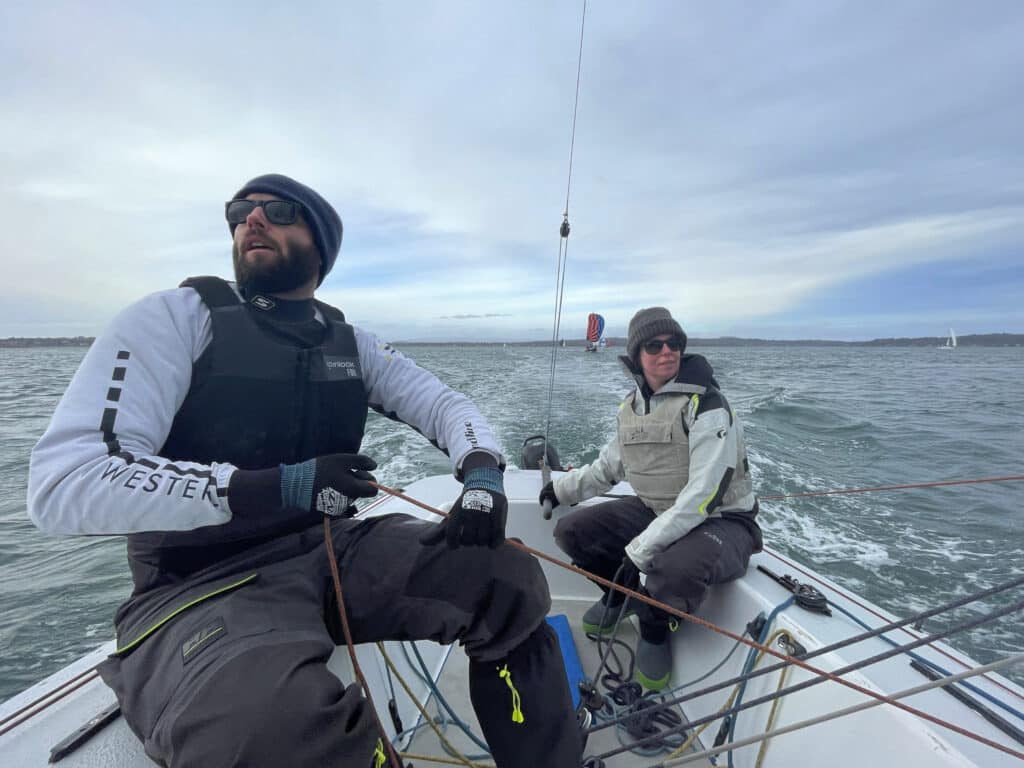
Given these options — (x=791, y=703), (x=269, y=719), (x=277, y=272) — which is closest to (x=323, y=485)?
(x=269, y=719)

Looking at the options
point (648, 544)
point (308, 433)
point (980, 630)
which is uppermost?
point (308, 433)

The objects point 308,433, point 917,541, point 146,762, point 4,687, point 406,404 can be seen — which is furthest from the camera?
point 917,541

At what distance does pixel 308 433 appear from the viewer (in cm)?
137

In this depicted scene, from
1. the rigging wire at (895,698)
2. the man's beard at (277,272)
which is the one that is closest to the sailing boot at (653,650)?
the rigging wire at (895,698)

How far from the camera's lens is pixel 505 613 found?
4.07 feet

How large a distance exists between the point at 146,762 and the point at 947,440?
10588 mm

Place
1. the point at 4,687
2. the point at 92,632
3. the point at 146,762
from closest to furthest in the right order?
the point at 146,762, the point at 4,687, the point at 92,632

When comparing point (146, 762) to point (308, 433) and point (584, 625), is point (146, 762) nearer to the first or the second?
point (308, 433)

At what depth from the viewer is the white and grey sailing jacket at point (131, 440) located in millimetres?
955

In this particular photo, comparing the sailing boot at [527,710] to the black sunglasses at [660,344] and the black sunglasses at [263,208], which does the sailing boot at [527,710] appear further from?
the black sunglasses at [660,344]

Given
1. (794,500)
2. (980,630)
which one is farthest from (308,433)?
(794,500)

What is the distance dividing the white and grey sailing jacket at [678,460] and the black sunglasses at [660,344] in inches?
3.5

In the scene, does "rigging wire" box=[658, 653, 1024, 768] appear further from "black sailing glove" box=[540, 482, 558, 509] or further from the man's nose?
the man's nose

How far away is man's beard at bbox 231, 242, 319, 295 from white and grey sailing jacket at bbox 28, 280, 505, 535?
153 millimetres
